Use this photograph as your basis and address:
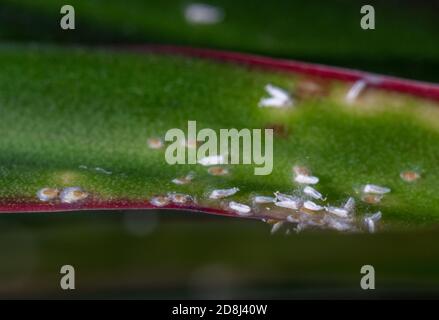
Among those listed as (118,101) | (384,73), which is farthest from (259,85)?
(384,73)

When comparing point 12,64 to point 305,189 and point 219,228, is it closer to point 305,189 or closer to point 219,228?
point 219,228

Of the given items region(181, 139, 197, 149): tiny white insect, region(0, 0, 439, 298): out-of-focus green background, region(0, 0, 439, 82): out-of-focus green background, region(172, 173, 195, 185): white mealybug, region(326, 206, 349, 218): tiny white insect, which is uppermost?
region(0, 0, 439, 82): out-of-focus green background

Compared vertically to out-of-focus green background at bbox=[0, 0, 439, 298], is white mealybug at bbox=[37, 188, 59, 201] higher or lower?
higher

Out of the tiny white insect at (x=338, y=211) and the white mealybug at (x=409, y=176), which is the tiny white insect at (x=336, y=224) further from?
the white mealybug at (x=409, y=176)

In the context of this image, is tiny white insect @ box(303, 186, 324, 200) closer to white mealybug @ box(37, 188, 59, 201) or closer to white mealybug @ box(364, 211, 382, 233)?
white mealybug @ box(364, 211, 382, 233)

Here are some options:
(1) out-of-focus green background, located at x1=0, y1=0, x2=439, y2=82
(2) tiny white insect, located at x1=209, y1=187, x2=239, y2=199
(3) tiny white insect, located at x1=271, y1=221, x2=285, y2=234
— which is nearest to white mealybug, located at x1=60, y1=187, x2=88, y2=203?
(2) tiny white insect, located at x1=209, y1=187, x2=239, y2=199

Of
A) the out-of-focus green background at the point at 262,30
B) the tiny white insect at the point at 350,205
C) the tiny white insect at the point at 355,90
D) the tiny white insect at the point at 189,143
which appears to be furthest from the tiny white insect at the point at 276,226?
the out-of-focus green background at the point at 262,30

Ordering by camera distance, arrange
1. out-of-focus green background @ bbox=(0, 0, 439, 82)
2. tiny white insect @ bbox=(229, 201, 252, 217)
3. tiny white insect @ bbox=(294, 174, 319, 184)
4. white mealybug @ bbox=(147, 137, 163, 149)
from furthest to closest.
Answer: out-of-focus green background @ bbox=(0, 0, 439, 82), white mealybug @ bbox=(147, 137, 163, 149), tiny white insect @ bbox=(294, 174, 319, 184), tiny white insect @ bbox=(229, 201, 252, 217)
